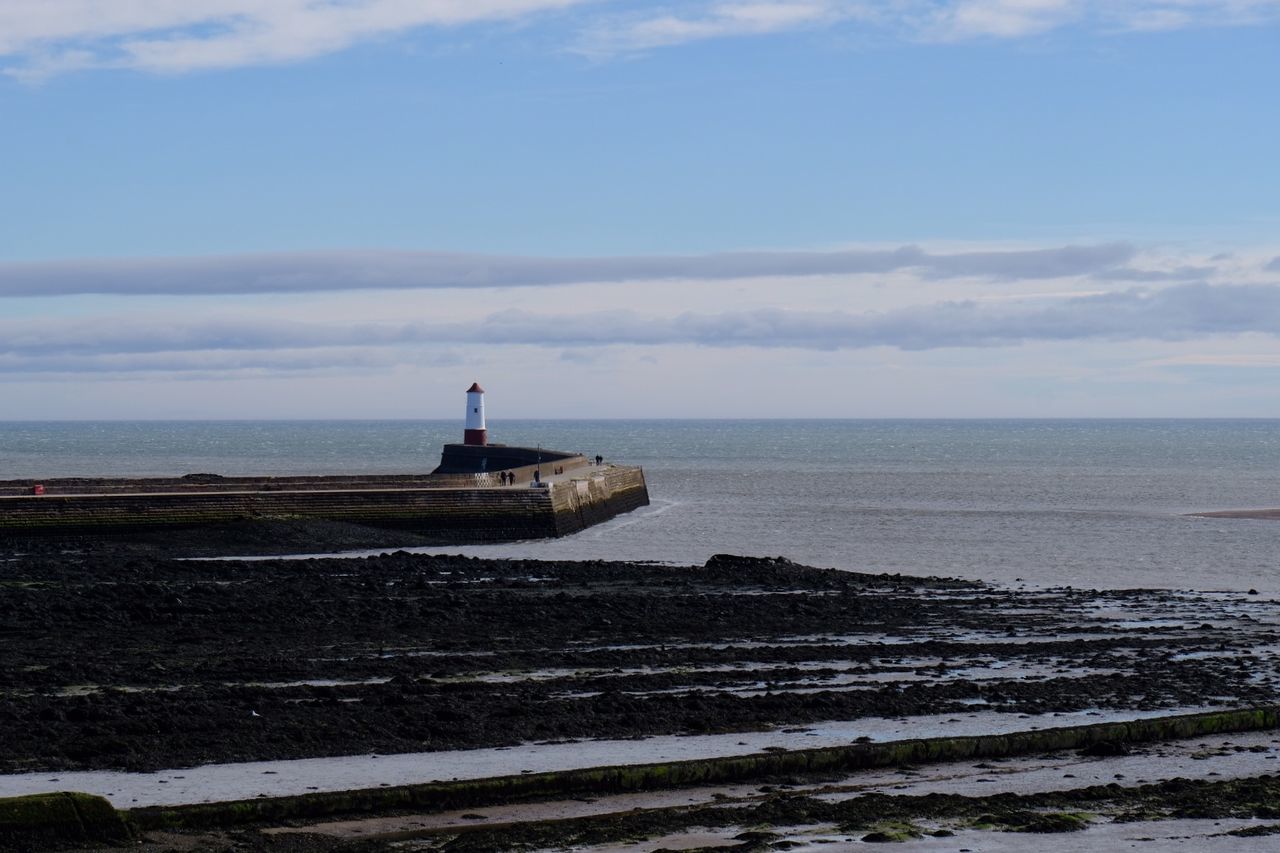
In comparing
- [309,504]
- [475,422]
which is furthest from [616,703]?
[475,422]

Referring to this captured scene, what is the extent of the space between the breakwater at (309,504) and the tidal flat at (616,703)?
9.24 meters

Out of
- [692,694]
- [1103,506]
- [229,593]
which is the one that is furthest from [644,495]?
[692,694]

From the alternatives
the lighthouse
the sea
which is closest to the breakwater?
the sea

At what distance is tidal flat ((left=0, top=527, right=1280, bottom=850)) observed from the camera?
10547 mm

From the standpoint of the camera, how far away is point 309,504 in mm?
38469

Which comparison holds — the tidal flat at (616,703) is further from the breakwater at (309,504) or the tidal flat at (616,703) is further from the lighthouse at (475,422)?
the lighthouse at (475,422)

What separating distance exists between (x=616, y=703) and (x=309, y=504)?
83.0 feet

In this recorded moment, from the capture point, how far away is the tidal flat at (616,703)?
10547 mm

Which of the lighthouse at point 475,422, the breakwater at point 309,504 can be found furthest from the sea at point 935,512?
the lighthouse at point 475,422

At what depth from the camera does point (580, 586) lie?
2698 cm

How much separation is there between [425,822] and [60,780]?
277cm

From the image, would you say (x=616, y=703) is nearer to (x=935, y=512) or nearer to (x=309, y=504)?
(x=309, y=504)

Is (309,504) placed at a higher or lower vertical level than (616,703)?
higher

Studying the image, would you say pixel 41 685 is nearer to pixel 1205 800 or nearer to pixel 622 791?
pixel 622 791
